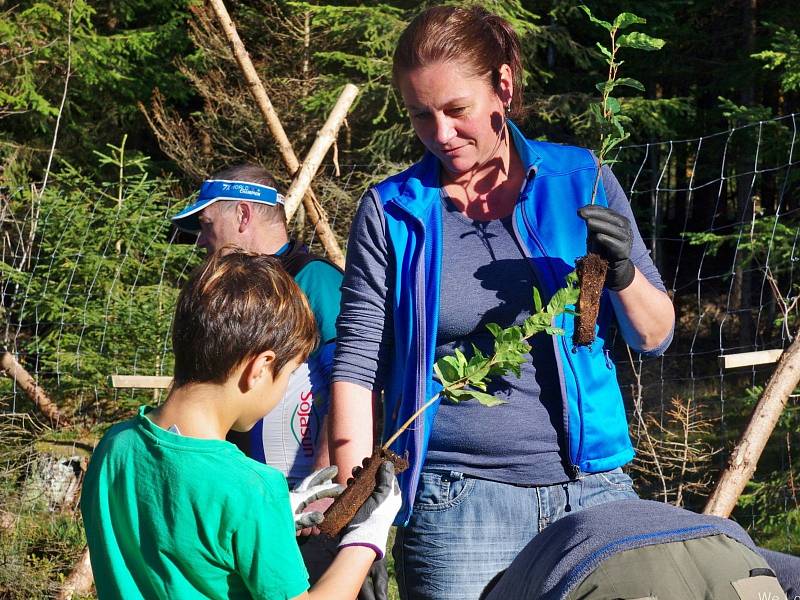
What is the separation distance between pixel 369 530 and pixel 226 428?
35cm

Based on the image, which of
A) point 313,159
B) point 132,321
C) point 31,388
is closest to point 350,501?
point 313,159

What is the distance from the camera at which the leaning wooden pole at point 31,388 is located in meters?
6.88

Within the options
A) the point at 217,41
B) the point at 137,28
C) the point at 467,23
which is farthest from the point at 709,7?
the point at 467,23

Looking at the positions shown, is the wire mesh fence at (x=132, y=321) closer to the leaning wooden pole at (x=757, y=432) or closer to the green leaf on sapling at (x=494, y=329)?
the leaning wooden pole at (x=757, y=432)

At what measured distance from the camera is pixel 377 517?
1.89m

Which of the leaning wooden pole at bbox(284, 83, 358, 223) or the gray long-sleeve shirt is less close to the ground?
the leaning wooden pole at bbox(284, 83, 358, 223)

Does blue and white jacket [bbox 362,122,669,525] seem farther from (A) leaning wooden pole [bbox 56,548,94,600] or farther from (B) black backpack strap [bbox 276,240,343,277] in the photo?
(A) leaning wooden pole [bbox 56,548,94,600]

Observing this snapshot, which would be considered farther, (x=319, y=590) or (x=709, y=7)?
(x=709, y=7)

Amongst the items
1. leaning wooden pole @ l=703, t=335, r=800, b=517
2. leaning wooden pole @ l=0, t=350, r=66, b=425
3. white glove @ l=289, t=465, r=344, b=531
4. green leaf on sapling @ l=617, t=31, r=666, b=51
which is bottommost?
leaning wooden pole @ l=0, t=350, r=66, b=425

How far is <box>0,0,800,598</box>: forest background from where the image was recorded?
7.33m

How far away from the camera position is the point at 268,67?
1402cm

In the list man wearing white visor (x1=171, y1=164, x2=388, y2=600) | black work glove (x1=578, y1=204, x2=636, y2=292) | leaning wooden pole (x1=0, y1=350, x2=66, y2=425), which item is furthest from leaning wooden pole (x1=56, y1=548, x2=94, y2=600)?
black work glove (x1=578, y1=204, x2=636, y2=292)

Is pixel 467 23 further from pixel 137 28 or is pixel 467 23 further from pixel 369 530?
pixel 137 28

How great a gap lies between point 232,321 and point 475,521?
771mm
